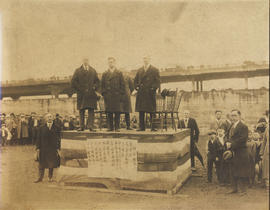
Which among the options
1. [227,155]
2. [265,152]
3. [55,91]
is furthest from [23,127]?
[265,152]

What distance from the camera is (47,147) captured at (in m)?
5.10

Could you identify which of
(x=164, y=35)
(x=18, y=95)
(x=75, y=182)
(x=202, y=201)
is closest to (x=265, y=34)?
(x=164, y=35)

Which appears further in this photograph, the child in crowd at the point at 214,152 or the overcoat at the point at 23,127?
the overcoat at the point at 23,127

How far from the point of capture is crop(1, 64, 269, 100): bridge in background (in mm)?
4676

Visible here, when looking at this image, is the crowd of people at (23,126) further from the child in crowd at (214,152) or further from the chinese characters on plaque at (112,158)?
the child in crowd at (214,152)

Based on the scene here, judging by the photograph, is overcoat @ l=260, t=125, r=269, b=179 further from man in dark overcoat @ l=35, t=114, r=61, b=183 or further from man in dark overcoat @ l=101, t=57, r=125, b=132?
man in dark overcoat @ l=35, t=114, r=61, b=183

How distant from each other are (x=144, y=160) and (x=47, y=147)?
1.88 m

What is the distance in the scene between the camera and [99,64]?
16.5ft

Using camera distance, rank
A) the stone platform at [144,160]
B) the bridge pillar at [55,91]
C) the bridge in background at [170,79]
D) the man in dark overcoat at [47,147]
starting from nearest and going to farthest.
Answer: the stone platform at [144,160] → the bridge in background at [170,79] → the man in dark overcoat at [47,147] → the bridge pillar at [55,91]

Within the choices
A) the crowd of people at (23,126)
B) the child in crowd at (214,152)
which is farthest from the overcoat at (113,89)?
the child in crowd at (214,152)

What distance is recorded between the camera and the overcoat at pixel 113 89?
480 cm

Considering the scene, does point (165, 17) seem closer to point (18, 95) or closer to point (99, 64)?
point (99, 64)

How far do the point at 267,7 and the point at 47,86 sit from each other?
13.6 ft

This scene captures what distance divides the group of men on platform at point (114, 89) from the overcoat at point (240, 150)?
1.31 meters
